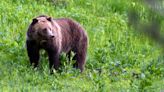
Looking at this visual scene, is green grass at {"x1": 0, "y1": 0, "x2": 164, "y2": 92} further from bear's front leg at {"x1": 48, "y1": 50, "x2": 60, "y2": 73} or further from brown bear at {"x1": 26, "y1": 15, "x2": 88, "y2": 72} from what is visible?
brown bear at {"x1": 26, "y1": 15, "x2": 88, "y2": 72}

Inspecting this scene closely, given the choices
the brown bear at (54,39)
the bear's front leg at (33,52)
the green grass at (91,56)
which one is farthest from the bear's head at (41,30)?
the green grass at (91,56)

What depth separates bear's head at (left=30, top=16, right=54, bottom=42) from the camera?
806 centimetres

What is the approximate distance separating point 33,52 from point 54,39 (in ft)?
1.48

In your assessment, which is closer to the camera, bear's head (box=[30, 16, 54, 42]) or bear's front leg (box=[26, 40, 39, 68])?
bear's head (box=[30, 16, 54, 42])

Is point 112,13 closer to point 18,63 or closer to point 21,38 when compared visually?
point 21,38

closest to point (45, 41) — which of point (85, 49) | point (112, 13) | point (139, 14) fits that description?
point (85, 49)

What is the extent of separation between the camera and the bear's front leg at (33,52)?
27.3 ft

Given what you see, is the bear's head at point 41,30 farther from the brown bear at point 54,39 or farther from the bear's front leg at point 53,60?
the bear's front leg at point 53,60

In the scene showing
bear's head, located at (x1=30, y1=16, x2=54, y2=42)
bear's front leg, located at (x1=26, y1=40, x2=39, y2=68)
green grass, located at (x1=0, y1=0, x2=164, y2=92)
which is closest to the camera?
green grass, located at (x1=0, y1=0, x2=164, y2=92)

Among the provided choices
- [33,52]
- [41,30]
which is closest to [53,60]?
[33,52]

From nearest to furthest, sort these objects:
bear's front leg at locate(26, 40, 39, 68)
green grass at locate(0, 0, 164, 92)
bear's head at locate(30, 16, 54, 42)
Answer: green grass at locate(0, 0, 164, 92)
bear's head at locate(30, 16, 54, 42)
bear's front leg at locate(26, 40, 39, 68)

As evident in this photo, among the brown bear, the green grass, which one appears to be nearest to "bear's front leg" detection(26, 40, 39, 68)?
the brown bear

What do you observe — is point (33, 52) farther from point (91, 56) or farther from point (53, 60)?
point (91, 56)

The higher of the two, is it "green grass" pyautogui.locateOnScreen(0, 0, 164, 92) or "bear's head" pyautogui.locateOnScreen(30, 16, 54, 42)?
"bear's head" pyautogui.locateOnScreen(30, 16, 54, 42)
